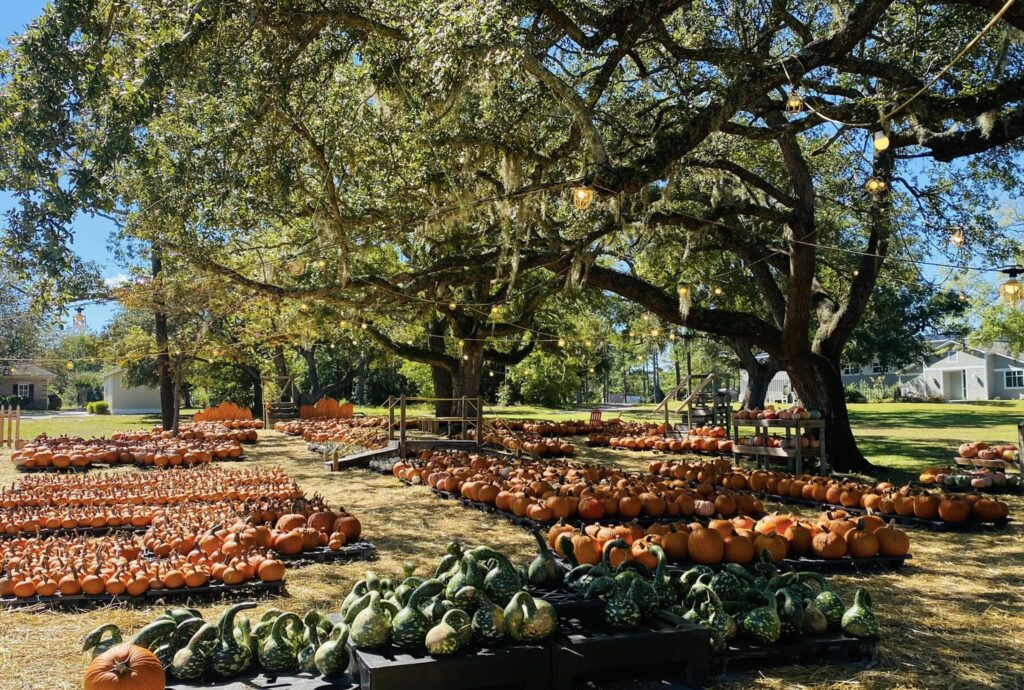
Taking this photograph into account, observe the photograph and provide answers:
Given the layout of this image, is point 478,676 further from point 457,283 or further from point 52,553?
A: point 457,283

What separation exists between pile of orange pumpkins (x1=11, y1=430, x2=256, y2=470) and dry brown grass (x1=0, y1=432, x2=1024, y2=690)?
22.8 feet

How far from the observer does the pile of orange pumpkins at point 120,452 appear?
14180mm

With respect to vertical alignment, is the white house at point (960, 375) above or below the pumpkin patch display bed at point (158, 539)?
above

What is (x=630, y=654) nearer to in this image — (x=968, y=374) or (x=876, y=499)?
(x=876, y=499)

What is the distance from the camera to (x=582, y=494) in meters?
8.45

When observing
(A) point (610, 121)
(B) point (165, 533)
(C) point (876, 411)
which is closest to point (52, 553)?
(B) point (165, 533)

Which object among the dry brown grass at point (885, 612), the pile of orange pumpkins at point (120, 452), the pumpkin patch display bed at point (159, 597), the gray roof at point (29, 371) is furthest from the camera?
the gray roof at point (29, 371)

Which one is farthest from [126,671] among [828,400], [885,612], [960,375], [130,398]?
[960,375]

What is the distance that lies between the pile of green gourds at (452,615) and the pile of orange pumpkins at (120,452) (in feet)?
40.6

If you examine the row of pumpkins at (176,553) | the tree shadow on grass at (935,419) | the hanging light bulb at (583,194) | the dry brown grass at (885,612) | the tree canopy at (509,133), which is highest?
the tree canopy at (509,133)

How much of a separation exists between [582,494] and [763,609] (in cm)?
447

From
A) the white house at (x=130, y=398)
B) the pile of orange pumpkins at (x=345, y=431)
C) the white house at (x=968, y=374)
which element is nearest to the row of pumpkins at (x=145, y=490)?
the pile of orange pumpkins at (x=345, y=431)

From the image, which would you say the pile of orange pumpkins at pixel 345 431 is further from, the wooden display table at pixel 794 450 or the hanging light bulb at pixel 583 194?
the hanging light bulb at pixel 583 194

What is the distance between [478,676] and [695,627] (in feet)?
3.66
